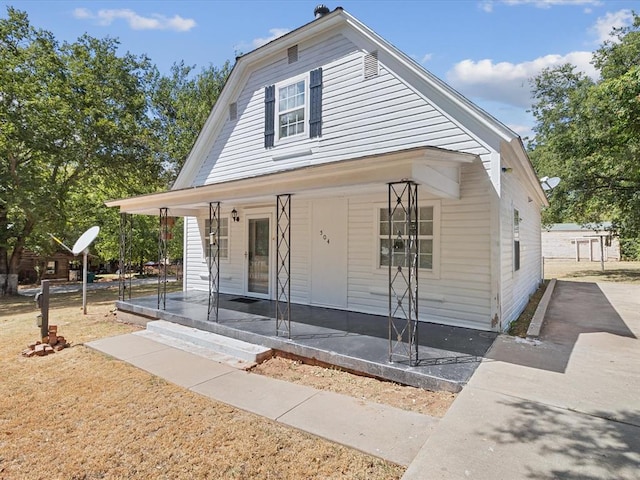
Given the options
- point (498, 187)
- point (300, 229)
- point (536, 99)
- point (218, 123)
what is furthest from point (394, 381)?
point (536, 99)

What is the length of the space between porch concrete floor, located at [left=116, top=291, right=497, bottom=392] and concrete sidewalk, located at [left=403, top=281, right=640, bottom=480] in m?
0.31

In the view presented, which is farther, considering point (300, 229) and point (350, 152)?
point (300, 229)

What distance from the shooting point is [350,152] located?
7.45 metres

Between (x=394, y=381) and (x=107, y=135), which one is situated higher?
(x=107, y=135)

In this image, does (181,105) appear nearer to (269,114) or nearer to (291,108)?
(269,114)

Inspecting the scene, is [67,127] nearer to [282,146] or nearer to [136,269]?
[282,146]

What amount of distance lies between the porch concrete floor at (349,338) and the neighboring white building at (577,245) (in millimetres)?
26965

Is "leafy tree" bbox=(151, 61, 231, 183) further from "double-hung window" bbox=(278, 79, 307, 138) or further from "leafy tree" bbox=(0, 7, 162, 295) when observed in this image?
"double-hung window" bbox=(278, 79, 307, 138)

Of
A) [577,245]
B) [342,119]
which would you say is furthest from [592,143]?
[577,245]

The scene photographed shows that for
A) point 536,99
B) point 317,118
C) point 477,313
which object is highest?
point 536,99

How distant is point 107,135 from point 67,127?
135cm

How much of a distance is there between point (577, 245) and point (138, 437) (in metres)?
34.3

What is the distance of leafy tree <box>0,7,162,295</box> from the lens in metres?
12.3

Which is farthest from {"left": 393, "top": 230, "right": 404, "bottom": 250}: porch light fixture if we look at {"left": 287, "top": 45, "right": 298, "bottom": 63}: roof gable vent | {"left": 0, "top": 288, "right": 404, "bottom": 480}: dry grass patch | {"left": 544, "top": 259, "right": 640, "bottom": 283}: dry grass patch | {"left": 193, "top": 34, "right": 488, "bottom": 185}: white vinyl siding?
{"left": 544, "top": 259, "right": 640, "bottom": 283}: dry grass patch
